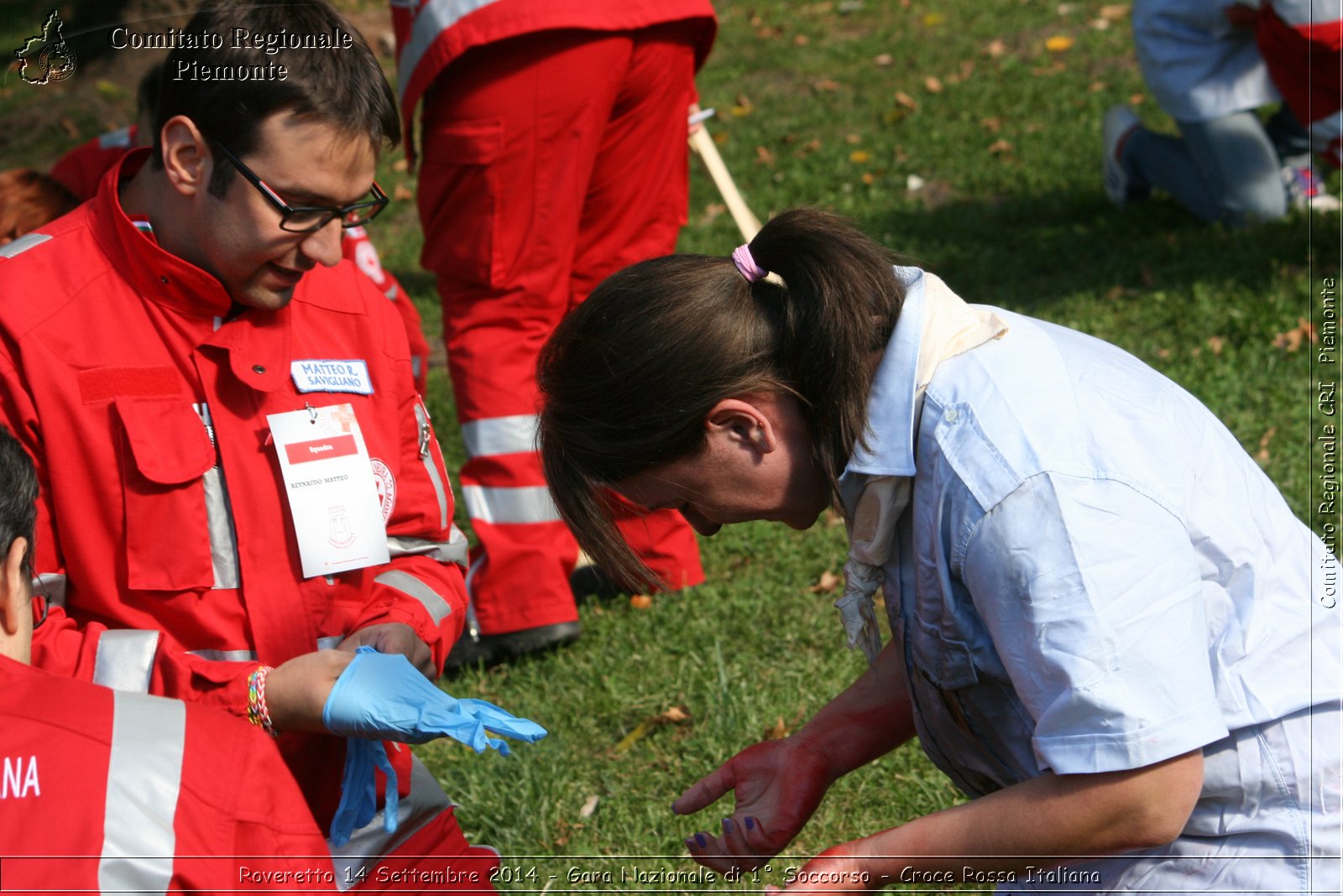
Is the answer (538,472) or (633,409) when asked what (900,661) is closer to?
(633,409)

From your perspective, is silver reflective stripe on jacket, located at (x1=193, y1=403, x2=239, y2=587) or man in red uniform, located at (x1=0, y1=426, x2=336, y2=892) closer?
man in red uniform, located at (x1=0, y1=426, x2=336, y2=892)

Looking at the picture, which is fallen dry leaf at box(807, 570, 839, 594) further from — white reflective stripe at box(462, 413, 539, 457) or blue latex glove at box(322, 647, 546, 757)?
blue latex glove at box(322, 647, 546, 757)

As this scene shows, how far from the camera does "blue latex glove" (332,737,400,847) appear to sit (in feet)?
7.40

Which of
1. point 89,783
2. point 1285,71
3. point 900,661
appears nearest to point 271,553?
point 89,783

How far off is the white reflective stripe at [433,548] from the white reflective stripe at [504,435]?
1.14 metres

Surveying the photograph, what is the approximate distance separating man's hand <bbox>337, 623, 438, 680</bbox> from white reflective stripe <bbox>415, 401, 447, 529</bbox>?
11.5 inches

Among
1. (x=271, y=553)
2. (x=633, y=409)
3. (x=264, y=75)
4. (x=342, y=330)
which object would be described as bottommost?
(x=271, y=553)

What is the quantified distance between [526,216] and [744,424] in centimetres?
208

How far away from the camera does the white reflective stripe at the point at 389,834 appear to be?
7.54 feet

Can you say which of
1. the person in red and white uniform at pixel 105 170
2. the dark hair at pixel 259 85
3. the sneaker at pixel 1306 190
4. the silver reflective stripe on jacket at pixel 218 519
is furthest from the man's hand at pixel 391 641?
the sneaker at pixel 1306 190

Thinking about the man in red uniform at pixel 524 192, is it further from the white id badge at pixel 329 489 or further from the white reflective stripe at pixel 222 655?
the white reflective stripe at pixel 222 655

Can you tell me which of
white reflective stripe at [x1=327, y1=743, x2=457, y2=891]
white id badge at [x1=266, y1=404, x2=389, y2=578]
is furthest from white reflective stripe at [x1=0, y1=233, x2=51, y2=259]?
white reflective stripe at [x1=327, y1=743, x2=457, y2=891]

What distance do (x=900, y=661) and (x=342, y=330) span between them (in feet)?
4.00

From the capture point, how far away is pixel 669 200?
4188 millimetres
